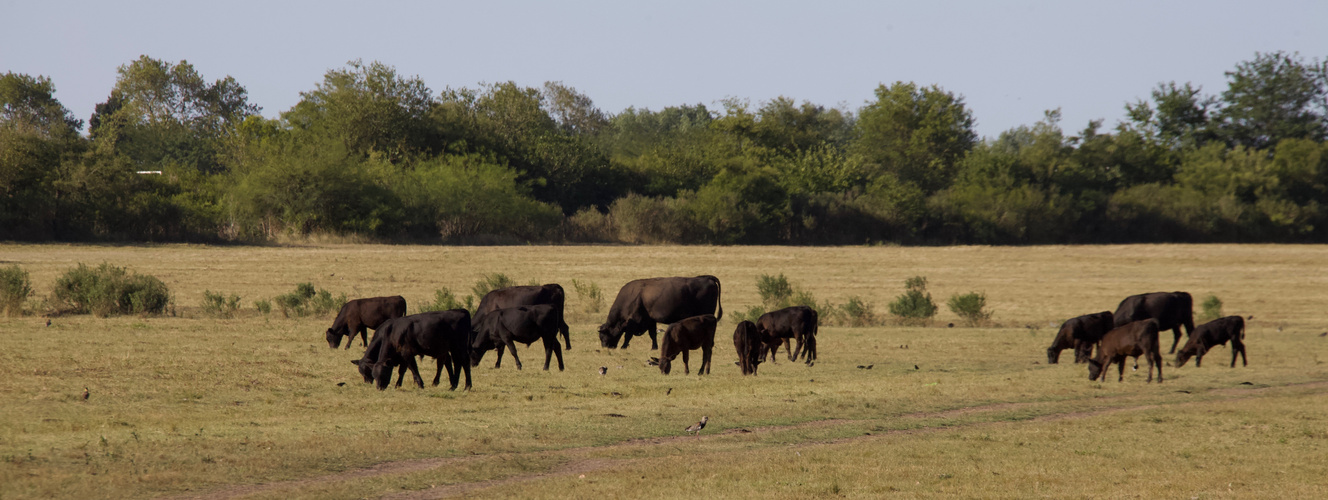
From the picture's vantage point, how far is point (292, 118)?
6781 centimetres

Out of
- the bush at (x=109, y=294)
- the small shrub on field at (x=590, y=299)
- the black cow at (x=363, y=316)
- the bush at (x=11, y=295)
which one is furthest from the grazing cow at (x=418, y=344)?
the small shrub on field at (x=590, y=299)

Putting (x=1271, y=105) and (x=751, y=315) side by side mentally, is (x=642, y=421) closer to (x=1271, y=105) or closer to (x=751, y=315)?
(x=751, y=315)

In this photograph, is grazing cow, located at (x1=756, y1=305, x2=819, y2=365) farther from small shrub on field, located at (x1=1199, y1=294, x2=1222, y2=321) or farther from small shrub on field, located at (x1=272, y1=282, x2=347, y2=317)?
small shrub on field, located at (x1=1199, y1=294, x2=1222, y2=321)

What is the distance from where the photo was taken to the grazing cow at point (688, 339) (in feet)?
57.1

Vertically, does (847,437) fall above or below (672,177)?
below

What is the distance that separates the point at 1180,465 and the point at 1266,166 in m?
69.6

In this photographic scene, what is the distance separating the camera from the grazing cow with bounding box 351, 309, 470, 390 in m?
14.6

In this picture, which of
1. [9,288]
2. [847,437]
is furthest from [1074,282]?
[9,288]

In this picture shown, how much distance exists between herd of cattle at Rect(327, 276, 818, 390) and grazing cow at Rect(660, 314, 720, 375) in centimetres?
2

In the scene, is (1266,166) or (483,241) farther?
(1266,166)

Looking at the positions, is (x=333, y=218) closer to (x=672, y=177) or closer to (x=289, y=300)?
(x=672, y=177)

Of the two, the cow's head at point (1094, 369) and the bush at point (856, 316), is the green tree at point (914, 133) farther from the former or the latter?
the cow's head at point (1094, 369)

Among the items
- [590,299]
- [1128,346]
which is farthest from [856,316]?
[1128,346]

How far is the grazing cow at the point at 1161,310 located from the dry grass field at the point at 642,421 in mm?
1734
